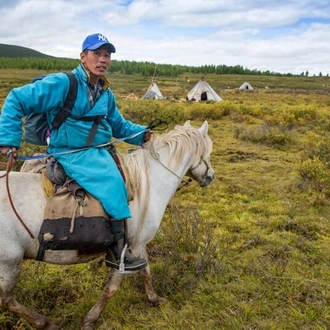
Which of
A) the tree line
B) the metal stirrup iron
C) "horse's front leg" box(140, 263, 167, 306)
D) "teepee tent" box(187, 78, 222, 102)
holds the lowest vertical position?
"horse's front leg" box(140, 263, 167, 306)

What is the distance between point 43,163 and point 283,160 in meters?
7.67

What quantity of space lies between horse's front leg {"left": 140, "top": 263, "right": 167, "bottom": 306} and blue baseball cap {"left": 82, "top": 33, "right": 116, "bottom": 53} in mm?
2080

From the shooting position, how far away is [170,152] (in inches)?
126

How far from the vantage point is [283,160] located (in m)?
9.51

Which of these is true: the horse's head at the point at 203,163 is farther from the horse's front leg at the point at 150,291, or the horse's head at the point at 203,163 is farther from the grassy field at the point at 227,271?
the horse's front leg at the point at 150,291

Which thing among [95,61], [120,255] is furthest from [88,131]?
[120,255]

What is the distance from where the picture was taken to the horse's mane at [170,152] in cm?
299

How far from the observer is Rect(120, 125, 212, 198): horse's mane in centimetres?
299

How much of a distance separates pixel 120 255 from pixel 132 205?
0.41 m

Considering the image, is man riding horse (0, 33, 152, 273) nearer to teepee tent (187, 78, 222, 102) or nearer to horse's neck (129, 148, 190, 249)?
horse's neck (129, 148, 190, 249)

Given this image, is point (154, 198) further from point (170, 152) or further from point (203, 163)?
point (203, 163)

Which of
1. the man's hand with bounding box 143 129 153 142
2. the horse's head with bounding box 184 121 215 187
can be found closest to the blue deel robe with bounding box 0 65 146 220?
the man's hand with bounding box 143 129 153 142

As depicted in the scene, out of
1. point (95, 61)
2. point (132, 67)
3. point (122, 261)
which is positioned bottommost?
point (122, 261)

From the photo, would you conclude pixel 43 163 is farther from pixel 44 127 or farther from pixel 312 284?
pixel 312 284
